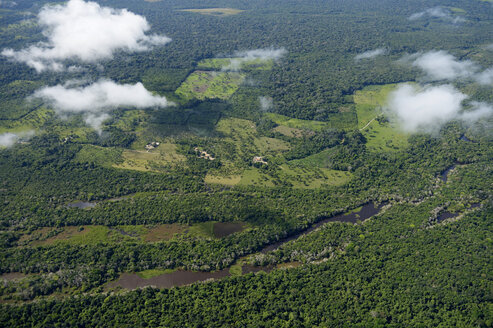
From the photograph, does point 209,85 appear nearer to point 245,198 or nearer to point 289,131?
point 289,131

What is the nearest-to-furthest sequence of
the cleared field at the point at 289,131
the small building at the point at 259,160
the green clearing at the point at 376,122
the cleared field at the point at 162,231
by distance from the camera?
the cleared field at the point at 162,231, the small building at the point at 259,160, the green clearing at the point at 376,122, the cleared field at the point at 289,131

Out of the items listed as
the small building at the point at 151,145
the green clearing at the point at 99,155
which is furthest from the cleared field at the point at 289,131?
the green clearing at the point at 99,155

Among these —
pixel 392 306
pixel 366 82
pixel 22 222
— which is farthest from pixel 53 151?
pixel 366 82

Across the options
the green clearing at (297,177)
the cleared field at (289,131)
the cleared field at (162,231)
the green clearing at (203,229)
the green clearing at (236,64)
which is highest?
the green clearing at (236,64)

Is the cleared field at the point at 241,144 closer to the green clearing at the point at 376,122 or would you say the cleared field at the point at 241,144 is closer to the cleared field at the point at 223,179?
the cleared field at the point at 223,179

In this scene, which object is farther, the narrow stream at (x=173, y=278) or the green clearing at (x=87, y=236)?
the green clearing at (x=87, y=236)

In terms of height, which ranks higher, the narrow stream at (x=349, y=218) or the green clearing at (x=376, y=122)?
the green clearing at (x=376, y=122)

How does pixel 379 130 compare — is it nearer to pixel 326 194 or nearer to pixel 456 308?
pixel 326 194

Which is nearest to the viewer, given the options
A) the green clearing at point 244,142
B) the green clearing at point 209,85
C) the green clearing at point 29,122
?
the green clearing at point 244,142
